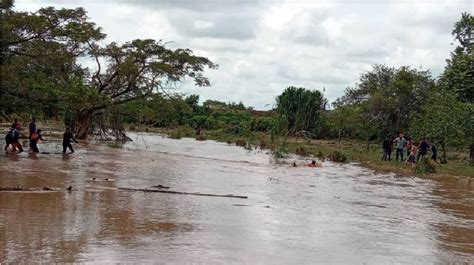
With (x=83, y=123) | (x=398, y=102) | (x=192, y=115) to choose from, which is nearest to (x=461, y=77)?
(x=398, y=102)

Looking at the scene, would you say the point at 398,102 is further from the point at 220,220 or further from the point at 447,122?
the point at 220,220

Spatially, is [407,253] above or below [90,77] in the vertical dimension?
below

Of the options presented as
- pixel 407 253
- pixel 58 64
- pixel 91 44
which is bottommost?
pixel 407 253

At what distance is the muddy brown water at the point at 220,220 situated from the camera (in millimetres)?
8117

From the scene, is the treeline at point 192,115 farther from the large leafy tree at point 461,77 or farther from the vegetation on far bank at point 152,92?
the large leafy tree at point 461,77

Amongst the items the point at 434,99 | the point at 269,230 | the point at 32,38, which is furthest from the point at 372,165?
the point at 269,230

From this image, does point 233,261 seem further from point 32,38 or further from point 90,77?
point 90,77

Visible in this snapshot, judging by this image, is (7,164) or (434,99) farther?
(434,99)

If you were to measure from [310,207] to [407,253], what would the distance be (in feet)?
15.9

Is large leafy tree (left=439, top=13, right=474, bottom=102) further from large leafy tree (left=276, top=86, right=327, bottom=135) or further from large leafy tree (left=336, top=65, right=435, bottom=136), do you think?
large leafy tree (left=276, top=86, right=327, bottom=135)

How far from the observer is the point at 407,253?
363 inches

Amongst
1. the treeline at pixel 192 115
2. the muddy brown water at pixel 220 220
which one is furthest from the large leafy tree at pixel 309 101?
the muddy brown water at pixel 220 220

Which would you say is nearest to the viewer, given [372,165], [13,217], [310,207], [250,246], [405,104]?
[250,246]

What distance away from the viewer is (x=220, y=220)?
10.9 meters
